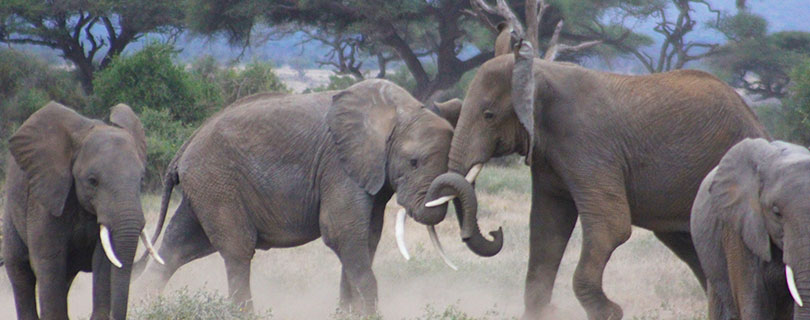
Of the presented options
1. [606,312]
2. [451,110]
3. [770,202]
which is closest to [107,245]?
[451,110]

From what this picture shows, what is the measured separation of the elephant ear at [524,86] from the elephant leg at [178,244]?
93.0 inches

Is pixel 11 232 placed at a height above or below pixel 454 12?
above

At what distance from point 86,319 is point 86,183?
1.56m

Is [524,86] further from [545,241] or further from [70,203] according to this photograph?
[70,203]

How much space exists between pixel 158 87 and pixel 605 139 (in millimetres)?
9032

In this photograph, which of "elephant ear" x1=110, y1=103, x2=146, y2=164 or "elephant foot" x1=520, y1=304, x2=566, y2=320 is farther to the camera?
"elephant foot" x1=520, y1=304, x2=566, y2=320

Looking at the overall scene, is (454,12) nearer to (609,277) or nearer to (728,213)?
(609,277)

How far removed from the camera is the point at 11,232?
20.0 ft

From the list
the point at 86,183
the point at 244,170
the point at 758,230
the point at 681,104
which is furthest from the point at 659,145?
the point at 86,183

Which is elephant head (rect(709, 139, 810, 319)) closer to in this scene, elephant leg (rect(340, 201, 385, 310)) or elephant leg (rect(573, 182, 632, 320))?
elephant leg (rect(573, 182, 632, 320))

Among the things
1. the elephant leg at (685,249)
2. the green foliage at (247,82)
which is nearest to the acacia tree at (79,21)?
the green foliage at (247,82)

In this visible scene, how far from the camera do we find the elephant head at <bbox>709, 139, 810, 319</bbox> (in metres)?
4.24

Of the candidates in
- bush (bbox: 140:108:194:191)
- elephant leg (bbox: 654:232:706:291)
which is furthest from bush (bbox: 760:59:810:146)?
elephant leg (bbox: 654:232:706:291)

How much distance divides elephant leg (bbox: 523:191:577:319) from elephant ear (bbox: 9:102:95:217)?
2.58 metres
